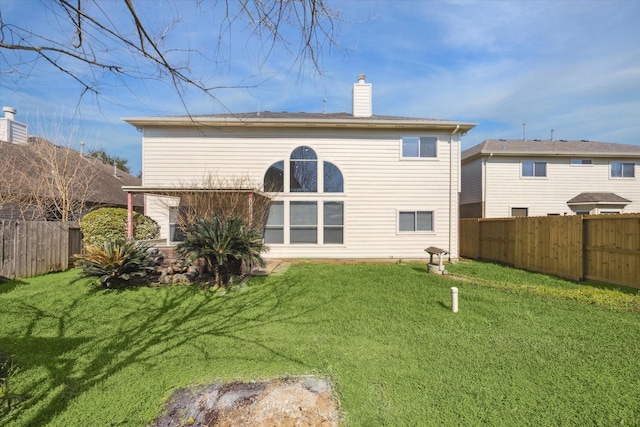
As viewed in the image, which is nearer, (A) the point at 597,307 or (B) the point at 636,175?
(A) the point at 597,307

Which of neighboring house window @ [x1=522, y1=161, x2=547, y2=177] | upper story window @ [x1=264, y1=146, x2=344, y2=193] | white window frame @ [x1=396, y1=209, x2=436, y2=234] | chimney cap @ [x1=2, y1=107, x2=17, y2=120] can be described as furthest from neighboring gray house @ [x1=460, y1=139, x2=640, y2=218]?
chimney cap @ [x1=2, y1=107, x2=17, y2=120]

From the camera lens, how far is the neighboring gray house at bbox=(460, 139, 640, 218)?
16234 millimetres

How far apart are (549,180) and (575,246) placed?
34.0ft

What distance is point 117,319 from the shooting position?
5.00m

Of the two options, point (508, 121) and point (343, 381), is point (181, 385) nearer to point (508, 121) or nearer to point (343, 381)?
point (343, 381)

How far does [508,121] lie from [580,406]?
25.7 metres

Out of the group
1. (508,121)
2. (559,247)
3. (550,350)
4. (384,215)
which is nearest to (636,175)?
(508,121)

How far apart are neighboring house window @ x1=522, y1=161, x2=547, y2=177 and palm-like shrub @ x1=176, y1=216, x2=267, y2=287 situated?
1605 cm

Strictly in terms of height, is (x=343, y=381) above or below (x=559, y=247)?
below

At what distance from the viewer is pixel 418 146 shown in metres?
11.6

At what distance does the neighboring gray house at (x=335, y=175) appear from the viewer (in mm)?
11195

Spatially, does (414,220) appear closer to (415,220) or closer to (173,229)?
(415,220)

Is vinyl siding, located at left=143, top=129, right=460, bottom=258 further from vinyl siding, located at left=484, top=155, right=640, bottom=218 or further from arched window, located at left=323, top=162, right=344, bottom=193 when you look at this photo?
vinyl siding, located at left=484, top=155, right=640, bottom=218

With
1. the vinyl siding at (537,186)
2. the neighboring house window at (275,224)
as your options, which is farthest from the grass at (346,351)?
the vinyl siding at (537,186)
